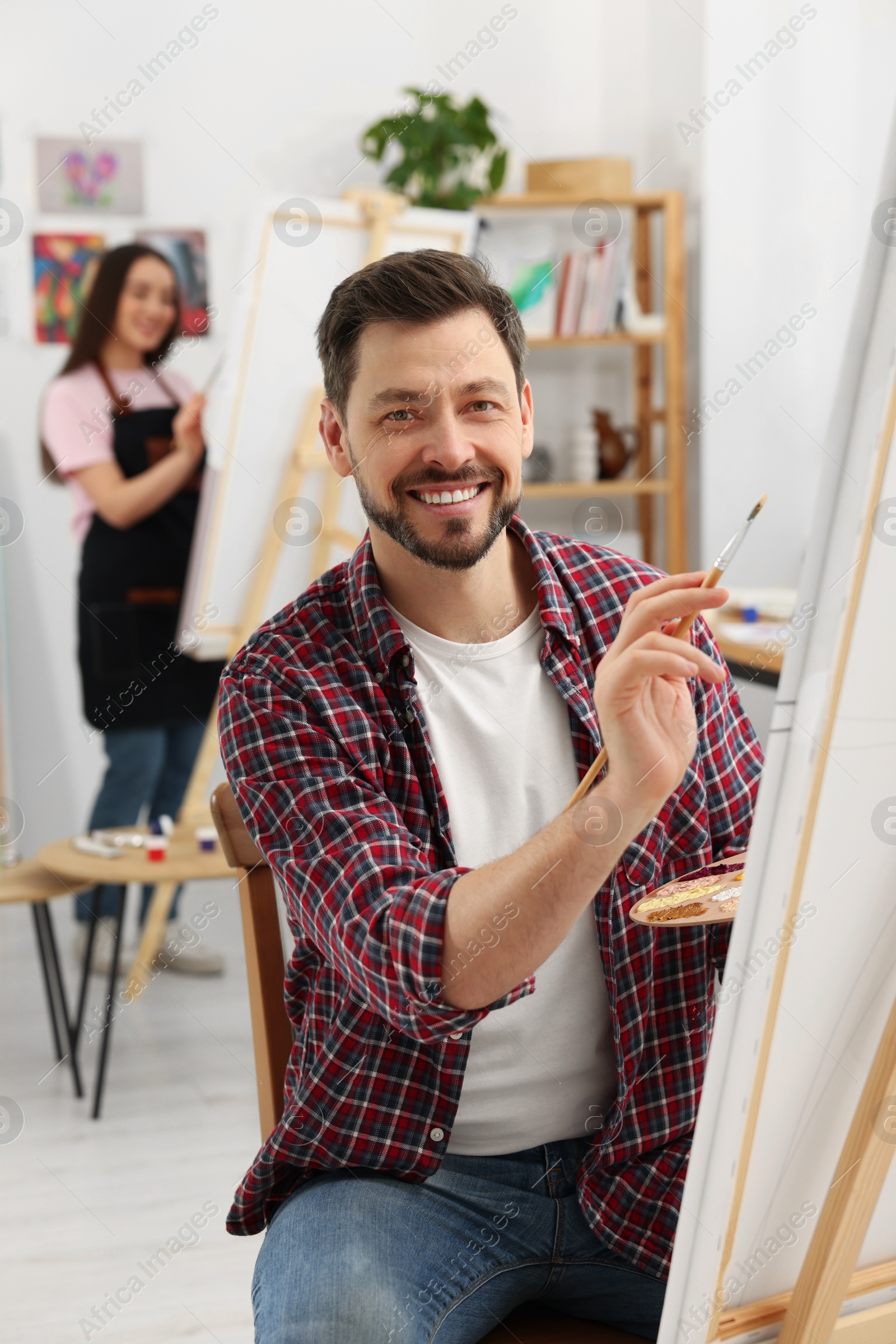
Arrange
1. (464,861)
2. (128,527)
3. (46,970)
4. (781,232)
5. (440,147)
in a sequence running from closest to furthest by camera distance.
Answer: (464,861) < (46,970) < (128,527) < (440,147) < (781,232)

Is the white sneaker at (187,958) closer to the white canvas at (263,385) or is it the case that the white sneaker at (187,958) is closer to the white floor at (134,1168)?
the white floor at (134,1168)

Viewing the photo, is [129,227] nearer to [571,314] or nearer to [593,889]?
[571,314]

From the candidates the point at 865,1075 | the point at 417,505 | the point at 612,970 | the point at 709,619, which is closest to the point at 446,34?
the point at 709,619

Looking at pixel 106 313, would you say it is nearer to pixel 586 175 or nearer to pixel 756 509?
pixel 586 175

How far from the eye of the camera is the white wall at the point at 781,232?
376 centimetres

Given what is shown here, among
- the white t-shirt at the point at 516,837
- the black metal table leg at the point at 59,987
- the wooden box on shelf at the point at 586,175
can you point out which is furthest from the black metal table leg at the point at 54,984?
the wooden box on shelf at the point at 586,175

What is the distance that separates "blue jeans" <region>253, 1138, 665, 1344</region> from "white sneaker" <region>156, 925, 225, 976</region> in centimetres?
229

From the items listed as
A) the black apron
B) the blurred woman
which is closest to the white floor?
the blurred woman

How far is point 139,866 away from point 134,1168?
56 cm

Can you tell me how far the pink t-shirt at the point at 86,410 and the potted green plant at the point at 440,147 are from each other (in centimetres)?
89

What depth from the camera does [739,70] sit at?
3.81 metres

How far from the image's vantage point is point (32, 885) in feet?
8.64

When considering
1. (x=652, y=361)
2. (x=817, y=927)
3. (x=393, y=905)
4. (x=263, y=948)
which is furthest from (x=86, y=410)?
(x=817, y=927)

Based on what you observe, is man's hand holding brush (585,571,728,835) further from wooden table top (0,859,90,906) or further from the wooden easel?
wooden table top (0,859,90,906)
